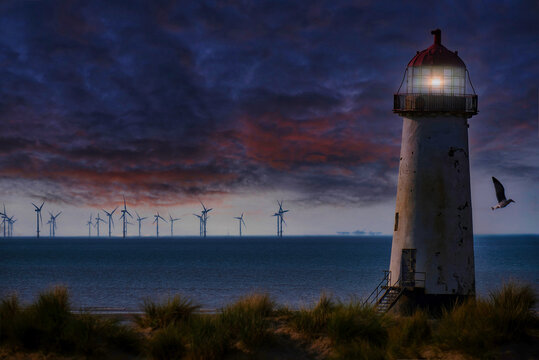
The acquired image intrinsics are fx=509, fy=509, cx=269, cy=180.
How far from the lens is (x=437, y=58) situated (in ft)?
65.6

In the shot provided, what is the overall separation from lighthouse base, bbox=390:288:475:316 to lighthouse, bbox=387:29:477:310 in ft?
0.12

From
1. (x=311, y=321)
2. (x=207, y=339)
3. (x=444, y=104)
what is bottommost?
(x=207, y=339)

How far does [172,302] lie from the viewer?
15.2 meters

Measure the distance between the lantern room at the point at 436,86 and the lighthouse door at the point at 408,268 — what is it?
549 centimetres

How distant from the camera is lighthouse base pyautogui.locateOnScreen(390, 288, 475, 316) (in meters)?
18.8

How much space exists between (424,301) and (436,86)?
325 inches

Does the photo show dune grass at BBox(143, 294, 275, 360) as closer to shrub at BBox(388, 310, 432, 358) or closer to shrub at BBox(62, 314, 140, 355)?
shrub at BBox(62, 314, 140, 355)

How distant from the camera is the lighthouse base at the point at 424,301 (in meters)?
18.8

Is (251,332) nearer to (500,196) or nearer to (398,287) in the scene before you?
(398,287)

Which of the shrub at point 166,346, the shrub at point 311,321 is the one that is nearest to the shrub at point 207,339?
the shrub at point 166,346

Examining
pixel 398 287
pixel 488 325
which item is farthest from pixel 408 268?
pixel 488 325

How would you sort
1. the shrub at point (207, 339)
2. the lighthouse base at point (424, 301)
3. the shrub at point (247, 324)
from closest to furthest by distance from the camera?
the shrub at point (207, 339) < the shrub at point (247, 324) < the lighthouse base at point (424, 301)

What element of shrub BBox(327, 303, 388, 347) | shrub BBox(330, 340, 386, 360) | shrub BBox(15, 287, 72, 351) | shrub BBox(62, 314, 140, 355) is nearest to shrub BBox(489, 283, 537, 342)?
shrub BBox(327, 303, 388, 347)

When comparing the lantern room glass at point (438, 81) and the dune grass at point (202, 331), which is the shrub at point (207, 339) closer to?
the dune grass at point (202, 331)
